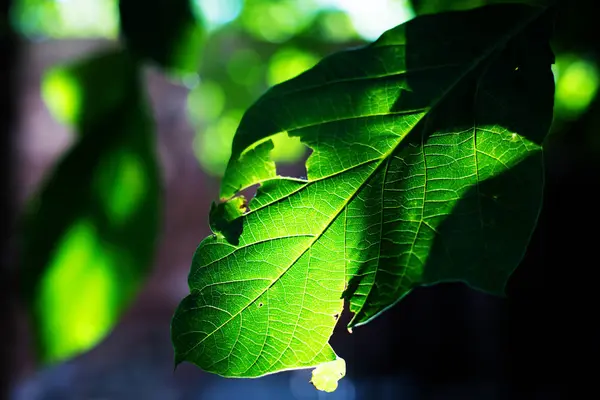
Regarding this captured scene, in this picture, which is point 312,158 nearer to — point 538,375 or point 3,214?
point 3,214

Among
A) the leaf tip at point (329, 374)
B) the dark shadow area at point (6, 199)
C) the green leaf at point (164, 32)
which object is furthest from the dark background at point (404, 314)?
the leaf tip at point (329, 374)

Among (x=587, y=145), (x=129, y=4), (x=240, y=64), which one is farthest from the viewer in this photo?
(x=240, y=64)

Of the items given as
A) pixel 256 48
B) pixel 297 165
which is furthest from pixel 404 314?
pixel 256 48

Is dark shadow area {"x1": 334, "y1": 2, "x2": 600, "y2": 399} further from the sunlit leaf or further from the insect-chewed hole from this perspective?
the sunlit leaf

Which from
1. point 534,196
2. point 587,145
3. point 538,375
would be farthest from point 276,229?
point 538,375

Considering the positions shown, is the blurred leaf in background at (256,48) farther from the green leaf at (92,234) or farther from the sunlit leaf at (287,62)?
the green leaf at (92,234)

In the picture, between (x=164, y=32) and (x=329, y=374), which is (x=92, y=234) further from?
(x=329, y=374)

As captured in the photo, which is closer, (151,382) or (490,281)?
(490,281)
